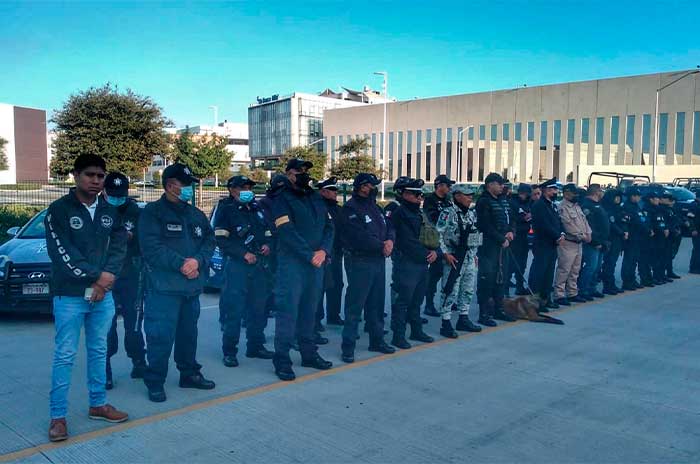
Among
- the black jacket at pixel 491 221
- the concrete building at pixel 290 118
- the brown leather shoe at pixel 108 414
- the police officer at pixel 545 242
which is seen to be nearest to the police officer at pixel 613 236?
the police officer at pixel 545 242

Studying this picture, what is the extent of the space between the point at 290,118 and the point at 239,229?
9044 centimetres

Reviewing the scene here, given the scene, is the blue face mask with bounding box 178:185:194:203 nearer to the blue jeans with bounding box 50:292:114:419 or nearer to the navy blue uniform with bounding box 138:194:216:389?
the navy blue uniform with bounding box 138:194:216:389

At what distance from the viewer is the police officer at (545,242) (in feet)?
30.7

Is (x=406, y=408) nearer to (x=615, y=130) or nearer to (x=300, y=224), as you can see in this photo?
(x=300, y=224)

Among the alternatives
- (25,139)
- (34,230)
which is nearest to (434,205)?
(34,230)

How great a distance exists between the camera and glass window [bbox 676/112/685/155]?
162 ft

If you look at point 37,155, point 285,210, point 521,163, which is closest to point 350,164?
point 521,163

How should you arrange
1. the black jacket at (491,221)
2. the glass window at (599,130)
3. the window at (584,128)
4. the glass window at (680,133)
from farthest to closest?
the window at (584,128), the glass window at (599,130), the glass window at (680,133), the black jacket at (491,221)

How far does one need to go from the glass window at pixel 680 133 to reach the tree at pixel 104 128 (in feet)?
144

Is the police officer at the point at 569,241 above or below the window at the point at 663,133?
below

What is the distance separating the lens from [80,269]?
171 inches

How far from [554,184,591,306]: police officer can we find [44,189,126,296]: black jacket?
7.25m

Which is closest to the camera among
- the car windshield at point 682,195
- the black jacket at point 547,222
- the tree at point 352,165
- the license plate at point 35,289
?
the license plate at point 35,289

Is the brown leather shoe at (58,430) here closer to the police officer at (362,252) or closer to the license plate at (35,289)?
the police officer at (362,252)
